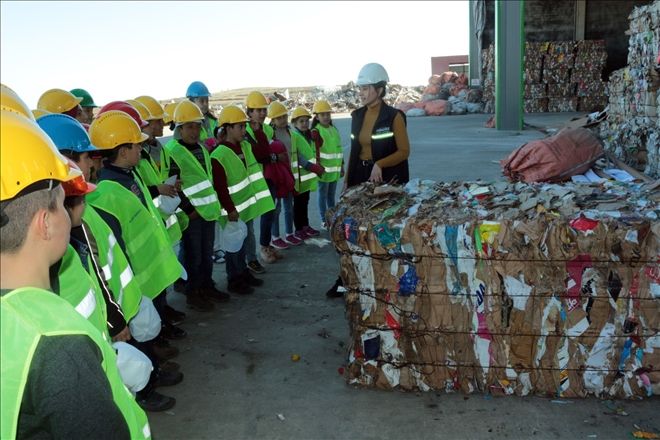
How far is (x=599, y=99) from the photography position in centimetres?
2144

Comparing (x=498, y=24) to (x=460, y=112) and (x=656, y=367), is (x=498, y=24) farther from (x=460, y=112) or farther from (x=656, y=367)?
(x=656, y=367)

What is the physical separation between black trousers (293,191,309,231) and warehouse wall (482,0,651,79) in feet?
64.2

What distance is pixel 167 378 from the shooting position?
359 cm

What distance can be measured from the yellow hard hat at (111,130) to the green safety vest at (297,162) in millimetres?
3250

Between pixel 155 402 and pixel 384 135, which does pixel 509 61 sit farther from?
pixel 155 402

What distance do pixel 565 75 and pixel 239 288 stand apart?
20442mm

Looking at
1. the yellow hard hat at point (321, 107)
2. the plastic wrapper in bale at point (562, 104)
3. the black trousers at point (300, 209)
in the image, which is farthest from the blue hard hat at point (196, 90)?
the plastic wrapper in bale at point (562, 104)

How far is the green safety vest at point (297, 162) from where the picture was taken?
21.7 ft

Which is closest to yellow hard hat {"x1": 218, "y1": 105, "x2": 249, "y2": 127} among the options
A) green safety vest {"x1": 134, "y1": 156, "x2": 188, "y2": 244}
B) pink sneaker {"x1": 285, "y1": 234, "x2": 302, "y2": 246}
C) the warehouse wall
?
green safety vest {"x1": 134, "y1": 156, "x2": 188, "y2": 244}

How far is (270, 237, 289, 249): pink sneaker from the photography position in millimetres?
6527

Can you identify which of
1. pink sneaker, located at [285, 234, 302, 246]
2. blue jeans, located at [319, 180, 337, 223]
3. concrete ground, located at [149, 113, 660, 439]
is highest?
blue jeans, located at [319, 180, 337, 223]

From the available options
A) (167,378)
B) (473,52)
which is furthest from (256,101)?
(473,52)

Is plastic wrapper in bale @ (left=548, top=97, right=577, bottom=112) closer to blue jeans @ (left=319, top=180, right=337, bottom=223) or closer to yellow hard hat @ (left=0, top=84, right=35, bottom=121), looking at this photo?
blue jeans @ (left=319, top=180, right=337, bottom=223)

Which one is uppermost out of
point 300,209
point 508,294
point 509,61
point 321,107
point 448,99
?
point 509,61
